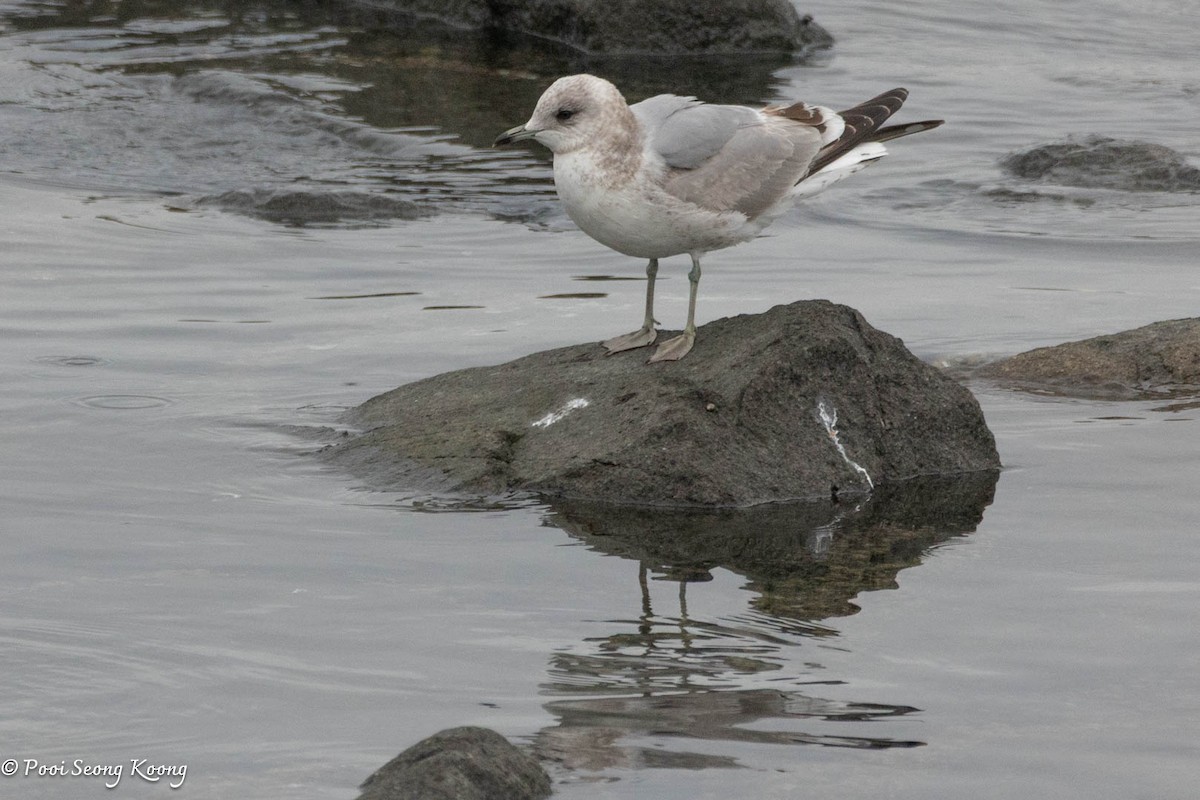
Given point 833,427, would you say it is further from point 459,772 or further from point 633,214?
point 459,772

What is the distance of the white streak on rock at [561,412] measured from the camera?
231 inches

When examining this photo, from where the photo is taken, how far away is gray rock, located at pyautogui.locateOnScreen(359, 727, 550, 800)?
3281mm

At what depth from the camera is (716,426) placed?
5.61 m

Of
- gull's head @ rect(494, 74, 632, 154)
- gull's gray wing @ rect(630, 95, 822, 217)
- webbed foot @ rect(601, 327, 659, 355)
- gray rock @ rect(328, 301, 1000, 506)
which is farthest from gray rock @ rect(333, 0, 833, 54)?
gull's head @ rect(494, 74, 632, 154)

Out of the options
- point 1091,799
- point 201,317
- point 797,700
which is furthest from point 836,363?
point 201,317

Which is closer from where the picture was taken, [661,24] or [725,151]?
[725,151]

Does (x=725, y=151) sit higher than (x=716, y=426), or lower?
higher

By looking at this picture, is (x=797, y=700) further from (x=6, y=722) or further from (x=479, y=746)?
(x=6, y=722)

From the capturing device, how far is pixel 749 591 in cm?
495

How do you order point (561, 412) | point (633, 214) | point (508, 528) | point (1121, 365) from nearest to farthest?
point (508, 528) < point (633, 214) < point (561, 412) < point (1121, 365)

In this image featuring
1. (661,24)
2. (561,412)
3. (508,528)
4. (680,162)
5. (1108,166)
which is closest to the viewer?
(508,528)

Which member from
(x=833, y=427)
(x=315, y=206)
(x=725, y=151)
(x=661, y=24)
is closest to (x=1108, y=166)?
(x=661, y=24)

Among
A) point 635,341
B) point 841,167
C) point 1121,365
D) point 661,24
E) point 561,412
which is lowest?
point 561,412

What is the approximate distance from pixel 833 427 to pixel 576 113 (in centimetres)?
145
